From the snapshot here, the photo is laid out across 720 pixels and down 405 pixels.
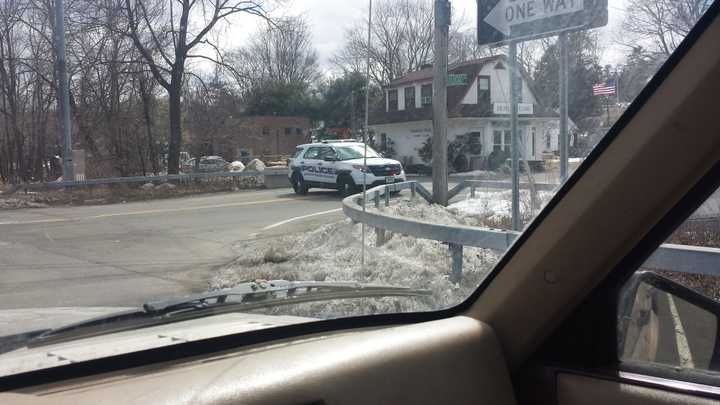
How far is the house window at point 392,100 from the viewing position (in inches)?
166

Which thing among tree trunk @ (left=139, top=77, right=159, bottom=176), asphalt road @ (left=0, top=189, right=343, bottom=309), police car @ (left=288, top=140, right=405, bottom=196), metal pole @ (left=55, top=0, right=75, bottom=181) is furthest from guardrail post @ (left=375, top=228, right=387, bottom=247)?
tree trunk @ (left=139, top=77, right=159, bottom=176)

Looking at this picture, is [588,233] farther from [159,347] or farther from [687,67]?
[159,347]

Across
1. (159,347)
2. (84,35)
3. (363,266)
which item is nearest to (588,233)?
(159,347)

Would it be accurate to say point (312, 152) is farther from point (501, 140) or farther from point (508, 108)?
point (508, 108)

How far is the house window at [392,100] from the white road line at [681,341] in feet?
7.59

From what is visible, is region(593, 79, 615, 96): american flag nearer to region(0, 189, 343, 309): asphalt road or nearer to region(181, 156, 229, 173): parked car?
region(0, 189, 343, 309): asphalt road

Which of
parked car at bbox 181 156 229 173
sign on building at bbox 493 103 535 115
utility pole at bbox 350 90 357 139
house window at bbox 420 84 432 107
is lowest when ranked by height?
parked car at bbox 181 156 229 173

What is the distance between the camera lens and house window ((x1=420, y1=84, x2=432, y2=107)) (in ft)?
13.3

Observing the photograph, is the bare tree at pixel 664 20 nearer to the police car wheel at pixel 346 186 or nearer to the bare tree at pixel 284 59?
the bare tree at pixel 284 59

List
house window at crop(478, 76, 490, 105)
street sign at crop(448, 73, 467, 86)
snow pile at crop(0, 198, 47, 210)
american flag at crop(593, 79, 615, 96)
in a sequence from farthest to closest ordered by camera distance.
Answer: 1. snow pile at crop(0, 198, 47, 210)
2. street sign at crop(448, 73, 467, 86)
3. house window at crop(478, 76, 490, 105)
4. american flag at crop(593, 79, 615, 96)

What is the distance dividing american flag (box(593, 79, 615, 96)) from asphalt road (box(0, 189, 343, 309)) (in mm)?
3059

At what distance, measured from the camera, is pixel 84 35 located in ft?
28.3

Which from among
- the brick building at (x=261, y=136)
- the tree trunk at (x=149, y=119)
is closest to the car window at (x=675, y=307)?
the brick building at (x=261, y=136)

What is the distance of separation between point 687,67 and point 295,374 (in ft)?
4.96
